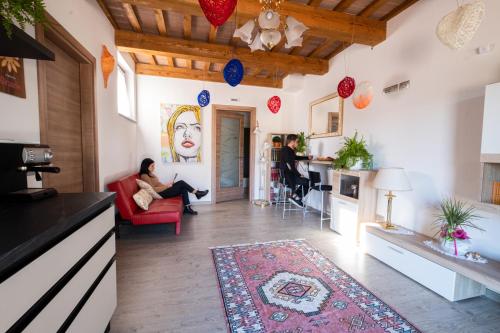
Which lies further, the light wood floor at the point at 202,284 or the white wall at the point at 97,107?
the light wood floor at the point at 202,284

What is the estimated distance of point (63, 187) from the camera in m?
2.29

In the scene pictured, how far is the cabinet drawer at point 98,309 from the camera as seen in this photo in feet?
3.73

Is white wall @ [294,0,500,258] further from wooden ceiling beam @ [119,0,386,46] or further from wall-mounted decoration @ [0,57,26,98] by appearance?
wall-mounted decoration @ [0,57,26,98]

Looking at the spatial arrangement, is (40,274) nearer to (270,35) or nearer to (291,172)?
(270,35)

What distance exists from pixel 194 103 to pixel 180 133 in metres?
0.76

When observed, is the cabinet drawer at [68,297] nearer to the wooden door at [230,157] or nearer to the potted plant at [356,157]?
the potted plant at [356,157]

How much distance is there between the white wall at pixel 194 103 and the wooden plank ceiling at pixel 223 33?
265mm

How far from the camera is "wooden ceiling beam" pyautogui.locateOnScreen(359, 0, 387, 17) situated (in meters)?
2.83

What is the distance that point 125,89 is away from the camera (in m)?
4.50

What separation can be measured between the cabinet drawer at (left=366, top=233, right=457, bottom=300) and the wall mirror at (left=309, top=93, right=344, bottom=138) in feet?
6.80

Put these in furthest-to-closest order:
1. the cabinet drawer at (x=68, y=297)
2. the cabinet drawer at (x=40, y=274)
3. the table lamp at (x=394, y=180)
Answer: the table lamp at (x=394, y=180), the cabinet drawer at (x=68, y=297), the cabinet drawer at (x=40, y=274)

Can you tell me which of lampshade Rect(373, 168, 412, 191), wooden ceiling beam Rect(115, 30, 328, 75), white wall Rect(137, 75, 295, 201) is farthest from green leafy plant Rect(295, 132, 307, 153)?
lampshade Rect(373, 168, 412, 191)

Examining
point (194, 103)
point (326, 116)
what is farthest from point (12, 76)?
point (326, 116)

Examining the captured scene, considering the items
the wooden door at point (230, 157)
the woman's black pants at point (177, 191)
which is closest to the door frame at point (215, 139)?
the wooden door at point (230, 157)
